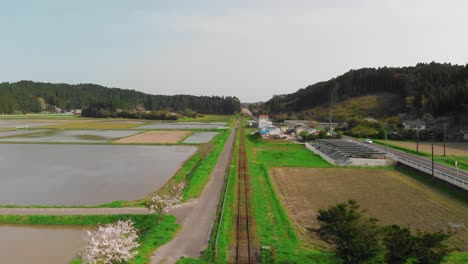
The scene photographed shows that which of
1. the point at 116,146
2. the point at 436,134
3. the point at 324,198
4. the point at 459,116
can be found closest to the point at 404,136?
the point at 436,134

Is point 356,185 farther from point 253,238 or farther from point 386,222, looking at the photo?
point 253,238

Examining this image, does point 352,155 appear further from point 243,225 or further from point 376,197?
point 243,225

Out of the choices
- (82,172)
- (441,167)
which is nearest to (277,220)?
(82,172)

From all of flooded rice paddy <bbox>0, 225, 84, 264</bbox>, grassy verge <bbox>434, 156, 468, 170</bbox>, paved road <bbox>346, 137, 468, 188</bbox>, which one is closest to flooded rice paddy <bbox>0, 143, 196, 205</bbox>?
flooded rice paddy <bbox>0, 225, 84, 264</bbox>

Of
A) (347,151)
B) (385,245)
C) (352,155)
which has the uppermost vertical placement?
(347,151)

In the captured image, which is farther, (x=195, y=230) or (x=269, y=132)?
(x=269, y=132)

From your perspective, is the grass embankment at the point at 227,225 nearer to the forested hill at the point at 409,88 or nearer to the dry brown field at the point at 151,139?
the dry brown field at the point at 151,139

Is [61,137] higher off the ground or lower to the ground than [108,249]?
higher
